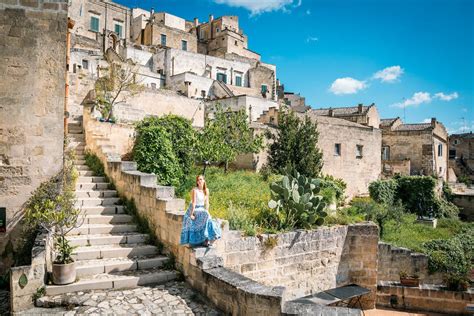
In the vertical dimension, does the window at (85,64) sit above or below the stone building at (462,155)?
above

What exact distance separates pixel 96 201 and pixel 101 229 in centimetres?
125

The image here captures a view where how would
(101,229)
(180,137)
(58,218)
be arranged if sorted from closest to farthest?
1. (58,218)
2. (101,229)
3. (180,137)

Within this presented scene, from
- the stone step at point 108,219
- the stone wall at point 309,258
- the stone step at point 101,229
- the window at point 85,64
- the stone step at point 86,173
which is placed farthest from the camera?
the window at point 85,64

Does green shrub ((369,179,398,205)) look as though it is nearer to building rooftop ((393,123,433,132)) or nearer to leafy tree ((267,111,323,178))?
leafy tree ((267,111,323,178))

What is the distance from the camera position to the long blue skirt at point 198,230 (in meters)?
6.46

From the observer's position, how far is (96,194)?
30.2 feet

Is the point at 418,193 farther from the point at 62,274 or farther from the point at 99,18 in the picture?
the point at 99,18

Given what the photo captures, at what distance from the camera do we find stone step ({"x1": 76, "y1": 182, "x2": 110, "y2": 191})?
30.9 ft

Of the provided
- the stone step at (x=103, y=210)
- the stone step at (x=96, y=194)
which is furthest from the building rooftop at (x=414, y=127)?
the stone step at (x=103, y=210)

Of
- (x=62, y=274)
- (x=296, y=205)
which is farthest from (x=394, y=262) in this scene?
(x=62, y=274)

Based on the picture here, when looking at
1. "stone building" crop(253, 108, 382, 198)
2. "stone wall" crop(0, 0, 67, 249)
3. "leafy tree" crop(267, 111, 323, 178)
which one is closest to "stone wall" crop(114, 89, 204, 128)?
"stone building" crop(253, 108, 382, 198)

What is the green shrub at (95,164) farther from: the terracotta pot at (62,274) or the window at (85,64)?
the window at (85,64)

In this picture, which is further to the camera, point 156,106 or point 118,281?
point 156,106

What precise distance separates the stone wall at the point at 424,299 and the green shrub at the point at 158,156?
26.8 feet
